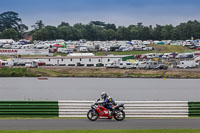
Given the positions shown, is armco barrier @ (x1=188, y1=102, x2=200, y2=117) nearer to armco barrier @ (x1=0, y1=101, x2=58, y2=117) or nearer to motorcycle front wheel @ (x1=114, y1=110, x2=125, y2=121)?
motorcycle front wheel @ (x1=114, y1=110, x2=125, y2=121)

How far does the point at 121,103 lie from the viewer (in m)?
21.8

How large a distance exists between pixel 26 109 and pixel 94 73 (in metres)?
52.0

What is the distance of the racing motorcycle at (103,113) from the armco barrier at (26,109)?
7.67ft

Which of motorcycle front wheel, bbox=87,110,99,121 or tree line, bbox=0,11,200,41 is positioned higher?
tree line, bbox=0,11,200,41

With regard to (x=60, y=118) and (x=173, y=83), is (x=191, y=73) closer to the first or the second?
(x=173, y=83)

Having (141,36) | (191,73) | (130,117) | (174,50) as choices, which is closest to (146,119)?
(130,117)

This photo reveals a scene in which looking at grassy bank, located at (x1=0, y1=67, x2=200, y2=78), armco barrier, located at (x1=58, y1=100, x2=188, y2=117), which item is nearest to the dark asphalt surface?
armco barrier, located at (x1=58, y1=100, x2=188, y2=117)

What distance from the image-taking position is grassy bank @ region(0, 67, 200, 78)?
71.7 metres

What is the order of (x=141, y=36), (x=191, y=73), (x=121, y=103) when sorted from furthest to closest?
(x=141, y=36), (x=191, y=73), (x=121, y=103)

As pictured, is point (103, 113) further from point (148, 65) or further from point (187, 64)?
point (187, 64)

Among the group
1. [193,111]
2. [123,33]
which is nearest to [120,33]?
[123,33]

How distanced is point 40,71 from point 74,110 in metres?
55.0

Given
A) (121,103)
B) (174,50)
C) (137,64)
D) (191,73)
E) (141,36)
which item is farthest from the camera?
(141,36)

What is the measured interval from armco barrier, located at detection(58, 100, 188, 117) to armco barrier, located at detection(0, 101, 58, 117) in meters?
0.50
